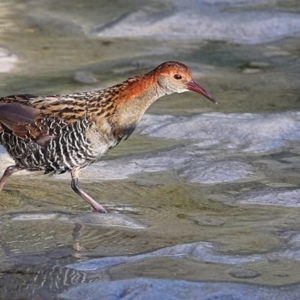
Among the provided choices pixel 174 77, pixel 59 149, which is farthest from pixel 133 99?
pixel 59 149

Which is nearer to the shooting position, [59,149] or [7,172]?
[59,149]

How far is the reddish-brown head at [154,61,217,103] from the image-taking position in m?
7.34

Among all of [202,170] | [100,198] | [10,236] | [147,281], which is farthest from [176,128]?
[147,281]

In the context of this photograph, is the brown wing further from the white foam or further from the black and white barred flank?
the white foam

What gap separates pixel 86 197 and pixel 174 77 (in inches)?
42.1

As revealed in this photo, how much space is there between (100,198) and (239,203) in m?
1.01

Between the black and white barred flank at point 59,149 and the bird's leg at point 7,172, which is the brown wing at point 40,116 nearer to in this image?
the black and white barred flank at point 59,149

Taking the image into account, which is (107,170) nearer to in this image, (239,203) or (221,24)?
(239,203)

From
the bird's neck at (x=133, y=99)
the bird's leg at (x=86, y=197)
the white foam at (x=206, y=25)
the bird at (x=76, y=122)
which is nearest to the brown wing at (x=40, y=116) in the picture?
the bird at (x=76, y=122)

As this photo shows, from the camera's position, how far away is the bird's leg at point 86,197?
23.1 ft

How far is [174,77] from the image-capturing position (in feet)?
24.2

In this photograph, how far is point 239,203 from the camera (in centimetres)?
726

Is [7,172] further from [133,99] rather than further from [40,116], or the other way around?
[133,99]

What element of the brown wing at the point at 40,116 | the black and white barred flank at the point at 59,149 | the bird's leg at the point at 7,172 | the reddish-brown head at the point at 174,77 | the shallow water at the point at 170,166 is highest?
the reddish-brown head at the point at 174,77
